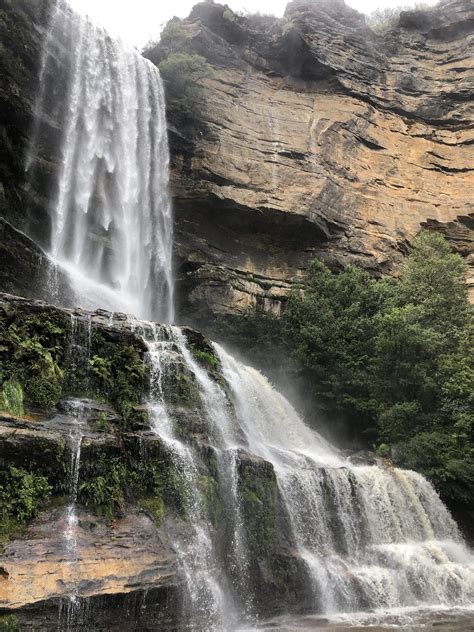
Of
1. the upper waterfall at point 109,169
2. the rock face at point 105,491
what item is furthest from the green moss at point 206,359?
the upper waterfall at point 109,169

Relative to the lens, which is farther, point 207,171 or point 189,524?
point 207,171

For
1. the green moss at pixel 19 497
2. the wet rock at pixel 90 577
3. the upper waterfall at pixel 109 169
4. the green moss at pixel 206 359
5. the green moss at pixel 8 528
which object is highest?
the upper waterfall at pixel 109 169

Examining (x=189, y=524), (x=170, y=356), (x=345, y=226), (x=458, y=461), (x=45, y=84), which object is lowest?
(x=189, y=524)

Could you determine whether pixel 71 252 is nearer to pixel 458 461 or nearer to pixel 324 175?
pixel 324 175

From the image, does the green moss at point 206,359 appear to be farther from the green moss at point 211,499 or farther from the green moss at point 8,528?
the green moss at point 8,528

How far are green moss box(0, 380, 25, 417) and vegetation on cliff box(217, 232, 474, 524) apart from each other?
11956 millimetres

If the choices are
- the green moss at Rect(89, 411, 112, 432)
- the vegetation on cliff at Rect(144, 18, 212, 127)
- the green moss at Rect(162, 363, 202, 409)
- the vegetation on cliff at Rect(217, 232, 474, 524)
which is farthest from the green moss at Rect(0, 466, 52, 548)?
the vegetation on cliff at Rect(144, 18, 212, 127)

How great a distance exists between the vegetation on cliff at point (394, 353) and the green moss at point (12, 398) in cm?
1196

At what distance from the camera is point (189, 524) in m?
9.20

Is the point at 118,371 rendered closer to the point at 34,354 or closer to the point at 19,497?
the point at 34,354

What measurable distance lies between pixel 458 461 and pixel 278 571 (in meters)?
8.07

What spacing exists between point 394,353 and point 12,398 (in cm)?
1418

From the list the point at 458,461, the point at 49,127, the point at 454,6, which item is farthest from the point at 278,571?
the point at 454,6

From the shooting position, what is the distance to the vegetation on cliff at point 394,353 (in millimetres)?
16672
